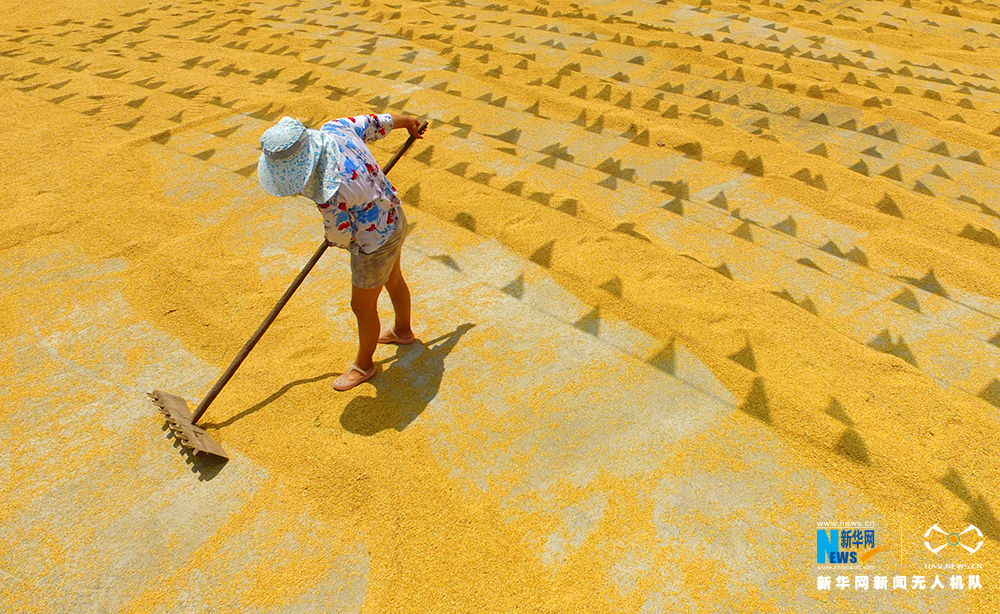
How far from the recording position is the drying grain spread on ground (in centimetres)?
234

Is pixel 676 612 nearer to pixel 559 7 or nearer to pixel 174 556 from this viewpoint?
pixel 174 556

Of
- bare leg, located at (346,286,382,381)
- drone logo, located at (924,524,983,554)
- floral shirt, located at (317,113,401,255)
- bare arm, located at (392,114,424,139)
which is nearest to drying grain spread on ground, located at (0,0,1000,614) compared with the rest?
drone logo, located at (924,524,983,554)

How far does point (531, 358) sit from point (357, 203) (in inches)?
49.7

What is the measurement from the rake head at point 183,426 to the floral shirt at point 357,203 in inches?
42.8

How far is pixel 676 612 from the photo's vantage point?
7.09 ft

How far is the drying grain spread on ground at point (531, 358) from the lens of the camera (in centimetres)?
234

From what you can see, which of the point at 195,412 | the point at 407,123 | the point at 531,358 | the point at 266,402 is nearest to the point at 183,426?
the point at 195,412

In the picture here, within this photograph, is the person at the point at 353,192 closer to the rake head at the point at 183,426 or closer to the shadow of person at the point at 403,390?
the shadow of person at the point at 403,390

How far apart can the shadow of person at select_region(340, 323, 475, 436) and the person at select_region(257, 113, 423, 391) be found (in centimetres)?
12

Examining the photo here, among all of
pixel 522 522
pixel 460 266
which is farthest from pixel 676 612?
pixel 460 266

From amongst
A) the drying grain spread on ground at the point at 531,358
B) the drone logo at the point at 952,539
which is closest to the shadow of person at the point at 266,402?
the drying grain spread on ground at the point at 531,358

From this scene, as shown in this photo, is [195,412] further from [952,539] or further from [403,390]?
[952,539]

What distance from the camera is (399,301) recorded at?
3.25 metres

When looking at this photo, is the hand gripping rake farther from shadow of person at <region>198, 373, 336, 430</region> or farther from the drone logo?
the drone logo
